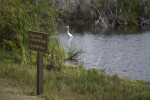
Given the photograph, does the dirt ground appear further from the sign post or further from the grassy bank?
the sign post

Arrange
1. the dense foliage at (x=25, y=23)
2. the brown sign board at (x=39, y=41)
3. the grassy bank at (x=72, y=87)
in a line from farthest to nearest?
the dense foliage at (x=25, y=23), the grassy bank at (x=72, y=87), the brown sign board at (x=39, y=41)

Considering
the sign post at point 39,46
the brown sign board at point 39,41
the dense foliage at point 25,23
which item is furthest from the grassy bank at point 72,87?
the dense foliage at point 25,23

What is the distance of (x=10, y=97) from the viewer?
576 cm

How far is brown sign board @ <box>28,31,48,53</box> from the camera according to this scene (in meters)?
5.69

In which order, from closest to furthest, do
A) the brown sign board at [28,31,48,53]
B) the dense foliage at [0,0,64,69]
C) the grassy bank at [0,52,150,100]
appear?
the brown sign board at [28,31,48,53] → the grassy bank at [0,52,150,100] → the dense foliage at [0,0,64,69]

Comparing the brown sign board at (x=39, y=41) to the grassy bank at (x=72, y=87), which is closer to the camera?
the brown sign board at (x=39, y=41)

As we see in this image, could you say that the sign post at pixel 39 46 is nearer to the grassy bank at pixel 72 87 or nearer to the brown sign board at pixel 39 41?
the brown sign board at pixel 39 41

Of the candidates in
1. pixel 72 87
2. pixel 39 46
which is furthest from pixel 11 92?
pixel 72 87

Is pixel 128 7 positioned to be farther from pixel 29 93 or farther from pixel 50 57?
pixel 29 93

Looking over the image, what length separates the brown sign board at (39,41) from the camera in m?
5.69

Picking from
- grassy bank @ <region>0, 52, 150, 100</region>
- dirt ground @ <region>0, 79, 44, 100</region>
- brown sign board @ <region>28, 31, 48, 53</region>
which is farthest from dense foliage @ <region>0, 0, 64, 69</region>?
brown sign board @ <region>28, 31, 48, 53</region>

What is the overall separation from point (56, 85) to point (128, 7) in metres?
47.7

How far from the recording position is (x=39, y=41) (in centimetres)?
585

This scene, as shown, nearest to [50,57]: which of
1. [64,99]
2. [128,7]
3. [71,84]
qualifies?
[71,84]
